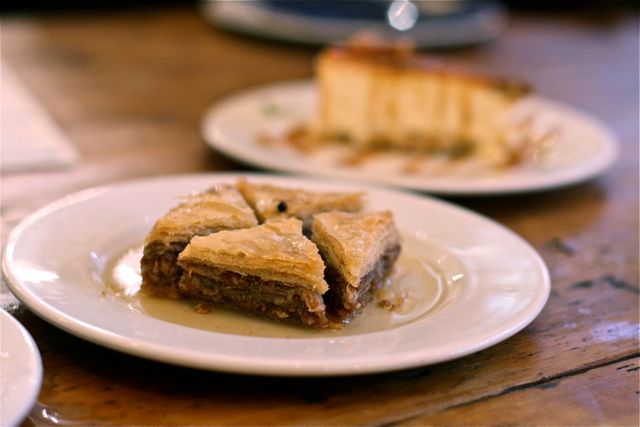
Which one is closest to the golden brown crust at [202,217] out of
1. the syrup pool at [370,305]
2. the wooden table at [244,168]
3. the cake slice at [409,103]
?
the syrup pool at [370,305]

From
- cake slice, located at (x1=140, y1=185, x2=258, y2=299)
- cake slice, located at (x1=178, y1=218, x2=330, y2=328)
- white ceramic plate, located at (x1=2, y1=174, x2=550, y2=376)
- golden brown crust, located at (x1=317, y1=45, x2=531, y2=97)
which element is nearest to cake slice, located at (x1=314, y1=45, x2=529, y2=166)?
golden brown crust, located at (x1=317, y1=45, x2=531, y2=97)

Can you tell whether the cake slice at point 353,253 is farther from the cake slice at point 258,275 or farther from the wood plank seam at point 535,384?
the wood plank seam at point 535,384

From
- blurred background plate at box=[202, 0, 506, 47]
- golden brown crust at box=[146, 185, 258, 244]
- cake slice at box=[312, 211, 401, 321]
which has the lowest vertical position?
blurred background plate at box=[202, 0, 506, 47]

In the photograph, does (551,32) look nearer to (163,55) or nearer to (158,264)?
(163,55)

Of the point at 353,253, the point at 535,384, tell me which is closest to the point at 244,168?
the point at 353,253

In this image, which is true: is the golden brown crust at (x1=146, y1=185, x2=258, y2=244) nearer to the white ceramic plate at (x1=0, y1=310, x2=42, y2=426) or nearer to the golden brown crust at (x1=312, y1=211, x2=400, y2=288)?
the golden brown crust at (x1=312, y1=211, x2=400, y2=288)
